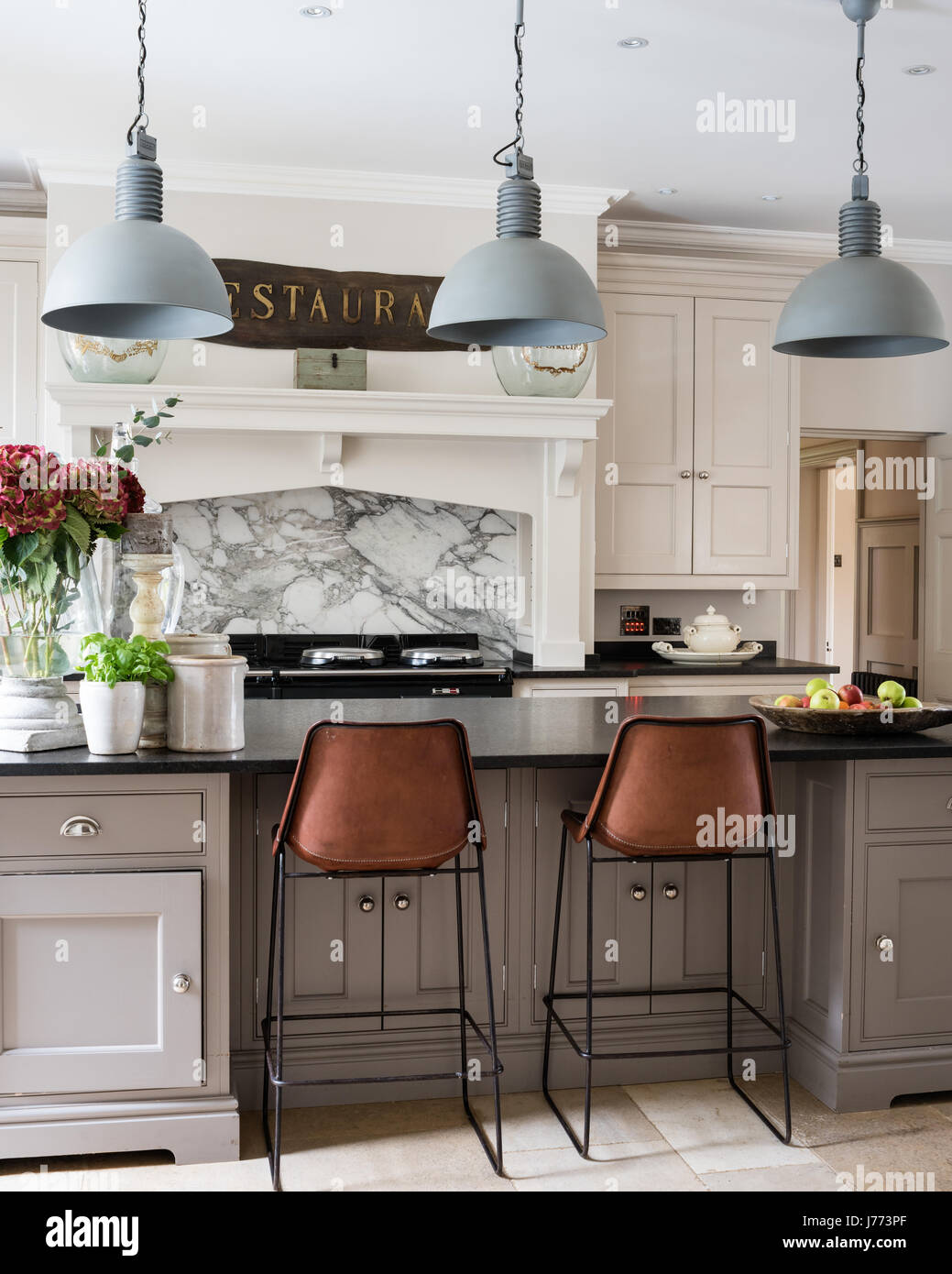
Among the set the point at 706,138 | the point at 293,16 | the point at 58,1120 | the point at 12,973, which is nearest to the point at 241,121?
the point at 293,16

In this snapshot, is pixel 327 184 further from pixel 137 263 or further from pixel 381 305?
pixel 137 263

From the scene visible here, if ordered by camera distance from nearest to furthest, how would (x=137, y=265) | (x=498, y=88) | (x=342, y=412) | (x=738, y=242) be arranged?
(x=137, y=265) → (x=498, y=88) → (x=342, y=412) → (x=738, y=242)

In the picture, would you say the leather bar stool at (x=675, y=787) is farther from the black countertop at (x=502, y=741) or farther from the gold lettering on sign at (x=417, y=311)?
the gold lettering on sign at (x=417, y=311)

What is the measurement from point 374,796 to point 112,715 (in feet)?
1.94

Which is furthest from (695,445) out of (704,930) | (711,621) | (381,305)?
(704,930)

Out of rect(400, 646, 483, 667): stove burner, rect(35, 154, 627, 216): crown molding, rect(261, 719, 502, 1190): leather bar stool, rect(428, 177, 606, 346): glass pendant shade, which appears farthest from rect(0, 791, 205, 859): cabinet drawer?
rect(35, 154, 627, 216): crown molding

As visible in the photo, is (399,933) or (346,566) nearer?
(399,933)

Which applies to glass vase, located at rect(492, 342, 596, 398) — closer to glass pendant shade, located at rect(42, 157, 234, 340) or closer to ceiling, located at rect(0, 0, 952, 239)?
ceiling, located at rect(0, 0, 952, 239)

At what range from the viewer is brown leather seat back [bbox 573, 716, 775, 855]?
247 cm

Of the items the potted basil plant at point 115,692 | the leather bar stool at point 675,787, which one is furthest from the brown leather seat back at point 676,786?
the potted basil plant at point 115,692

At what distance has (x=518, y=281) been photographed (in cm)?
239

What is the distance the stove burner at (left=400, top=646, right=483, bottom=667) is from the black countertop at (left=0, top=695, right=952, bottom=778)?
1053mm

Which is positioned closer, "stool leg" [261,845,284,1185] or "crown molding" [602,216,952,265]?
"stool leg" [261,845,284,1185]

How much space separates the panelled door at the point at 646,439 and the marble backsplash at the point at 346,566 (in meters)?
0.50
